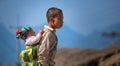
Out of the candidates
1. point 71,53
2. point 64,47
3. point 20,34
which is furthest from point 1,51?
point 20,34

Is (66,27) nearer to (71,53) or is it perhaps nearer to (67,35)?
(67,35)

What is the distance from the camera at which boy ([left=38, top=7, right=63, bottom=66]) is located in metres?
1.88

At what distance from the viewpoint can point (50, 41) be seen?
6.23 ft

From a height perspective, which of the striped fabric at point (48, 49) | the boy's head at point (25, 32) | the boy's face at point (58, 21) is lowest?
the striped fabric at point (48, 49)

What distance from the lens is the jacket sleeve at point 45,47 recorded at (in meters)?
1.87

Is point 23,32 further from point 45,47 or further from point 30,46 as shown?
point 45,47

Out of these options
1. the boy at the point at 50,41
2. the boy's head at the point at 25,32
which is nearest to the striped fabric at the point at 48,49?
the boy at the point at 50,41

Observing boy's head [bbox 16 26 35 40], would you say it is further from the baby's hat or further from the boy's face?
the boy's face

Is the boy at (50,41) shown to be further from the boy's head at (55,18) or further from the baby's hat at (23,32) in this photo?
the baby's hat at (23,32)

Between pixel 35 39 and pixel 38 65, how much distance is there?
143mm

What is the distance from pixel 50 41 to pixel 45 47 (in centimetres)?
4

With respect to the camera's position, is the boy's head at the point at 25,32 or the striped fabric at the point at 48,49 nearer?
the striped fabric at the point at 48,49

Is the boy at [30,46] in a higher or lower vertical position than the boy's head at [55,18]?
lower

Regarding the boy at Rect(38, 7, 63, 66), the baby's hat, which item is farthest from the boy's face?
the baby's hat
